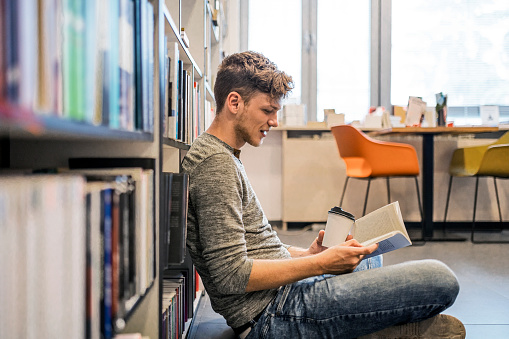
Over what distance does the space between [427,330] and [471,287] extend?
45.6 inches

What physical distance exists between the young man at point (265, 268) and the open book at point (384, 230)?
0.17 feet

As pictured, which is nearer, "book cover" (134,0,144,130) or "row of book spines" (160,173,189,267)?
"book cover" (134,0,144,130)

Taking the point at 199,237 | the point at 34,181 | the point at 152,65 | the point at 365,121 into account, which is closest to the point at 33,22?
the point at 34,181

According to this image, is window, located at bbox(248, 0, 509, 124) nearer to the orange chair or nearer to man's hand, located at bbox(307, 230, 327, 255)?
the orange chair

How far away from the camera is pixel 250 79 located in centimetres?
109

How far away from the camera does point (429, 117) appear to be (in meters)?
3.89

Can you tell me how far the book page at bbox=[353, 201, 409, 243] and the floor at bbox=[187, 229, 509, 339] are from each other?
1.94ft

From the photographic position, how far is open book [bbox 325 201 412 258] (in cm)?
100

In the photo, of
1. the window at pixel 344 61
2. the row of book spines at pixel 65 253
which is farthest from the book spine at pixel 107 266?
the window at pixel 344 61

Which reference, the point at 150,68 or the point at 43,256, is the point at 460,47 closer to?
the point at 150,68

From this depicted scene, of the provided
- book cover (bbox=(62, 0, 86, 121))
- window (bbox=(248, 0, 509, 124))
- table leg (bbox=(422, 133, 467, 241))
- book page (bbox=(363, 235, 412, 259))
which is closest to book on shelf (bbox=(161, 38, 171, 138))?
book cover (bbox=(62, 0, 86, 121))

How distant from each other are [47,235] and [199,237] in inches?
25.3

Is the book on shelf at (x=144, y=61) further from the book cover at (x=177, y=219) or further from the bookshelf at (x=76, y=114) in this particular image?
the book cover at (x=177, y=219)

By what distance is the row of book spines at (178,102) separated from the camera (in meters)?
1.09
